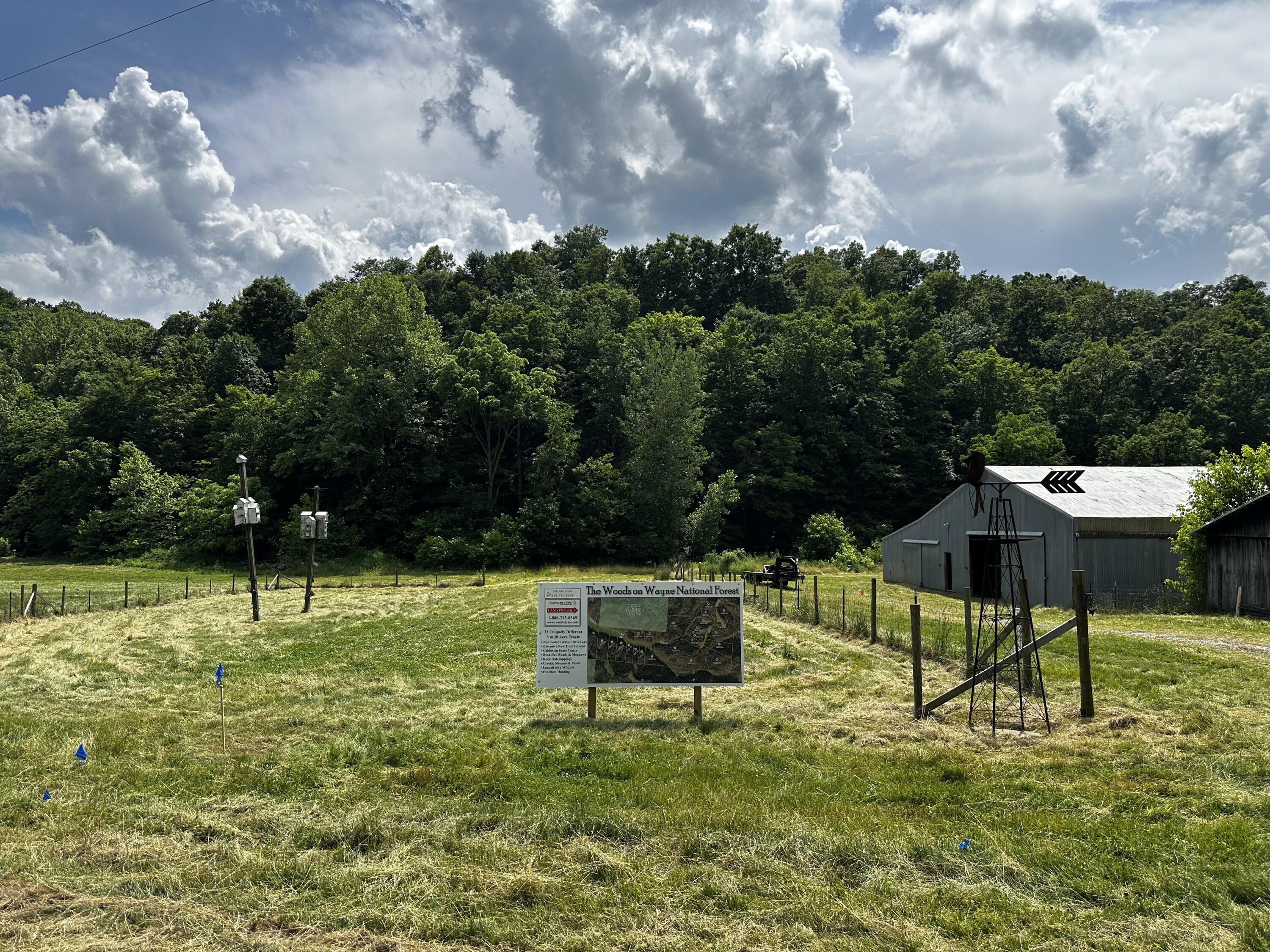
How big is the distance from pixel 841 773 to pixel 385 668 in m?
10.3

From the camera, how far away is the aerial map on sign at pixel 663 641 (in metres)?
11.9

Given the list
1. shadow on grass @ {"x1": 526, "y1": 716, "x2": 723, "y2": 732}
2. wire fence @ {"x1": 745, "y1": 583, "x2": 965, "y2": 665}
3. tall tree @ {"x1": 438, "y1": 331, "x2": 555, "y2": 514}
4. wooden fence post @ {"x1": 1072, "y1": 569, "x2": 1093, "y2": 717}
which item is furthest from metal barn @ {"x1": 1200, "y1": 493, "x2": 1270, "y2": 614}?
tall tree @ {"x1": 438, "y1": 331, "x2": 555, "y2": 514}

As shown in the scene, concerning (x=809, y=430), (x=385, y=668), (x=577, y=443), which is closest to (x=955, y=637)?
(x=385, y=668)

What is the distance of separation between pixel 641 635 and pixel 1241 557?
21.7m

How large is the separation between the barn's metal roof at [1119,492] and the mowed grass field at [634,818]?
1526cm

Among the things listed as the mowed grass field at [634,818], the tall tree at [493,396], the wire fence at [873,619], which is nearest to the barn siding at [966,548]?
the wire fence at [873,619]

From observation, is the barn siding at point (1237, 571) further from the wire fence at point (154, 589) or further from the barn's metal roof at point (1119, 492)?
the wire fence at point (154, 589)

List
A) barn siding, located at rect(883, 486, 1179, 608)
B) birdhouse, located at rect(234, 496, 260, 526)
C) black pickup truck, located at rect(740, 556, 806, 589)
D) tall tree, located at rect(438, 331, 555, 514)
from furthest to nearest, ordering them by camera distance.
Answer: tall tree, located at rect(438, 331, 555, 514)
black pickup truck, located at rect(740, 556, 806, 589)
barn siding, located at rect(883, 486, 1179, 608)
birdhouse, located at rect(234, 496, 260, 526)

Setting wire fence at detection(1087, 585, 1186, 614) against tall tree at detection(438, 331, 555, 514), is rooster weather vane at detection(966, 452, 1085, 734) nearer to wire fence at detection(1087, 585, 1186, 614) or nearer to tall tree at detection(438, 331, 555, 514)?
wire fence at detection(1087, 585, 1186, 614)

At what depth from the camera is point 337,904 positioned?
6148mm

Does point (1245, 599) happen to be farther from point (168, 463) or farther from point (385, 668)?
point (168, 463)

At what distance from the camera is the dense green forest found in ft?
195

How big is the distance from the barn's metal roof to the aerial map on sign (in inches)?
731

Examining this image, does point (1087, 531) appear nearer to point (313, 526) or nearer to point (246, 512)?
point (313, 526)
